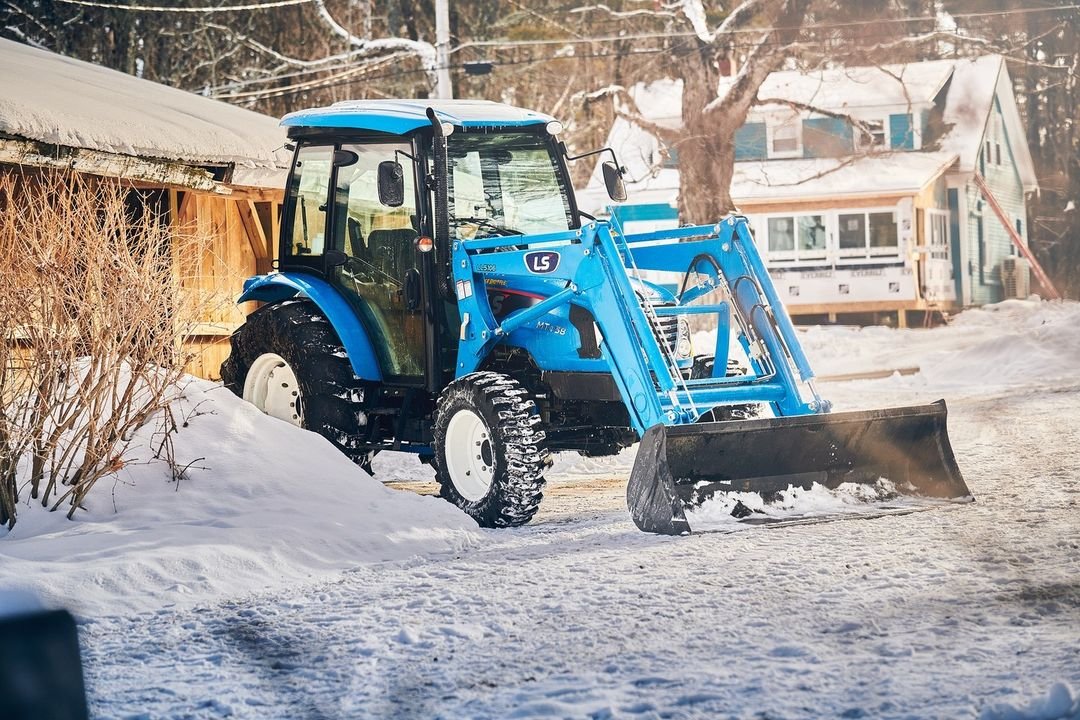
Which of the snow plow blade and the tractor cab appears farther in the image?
the tractor cab

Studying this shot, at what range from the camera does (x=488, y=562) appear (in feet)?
24.6

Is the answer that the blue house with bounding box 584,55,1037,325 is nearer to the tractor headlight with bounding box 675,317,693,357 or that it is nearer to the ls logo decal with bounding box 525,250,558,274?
the tractor headlight with bounding box 675,317,693,357

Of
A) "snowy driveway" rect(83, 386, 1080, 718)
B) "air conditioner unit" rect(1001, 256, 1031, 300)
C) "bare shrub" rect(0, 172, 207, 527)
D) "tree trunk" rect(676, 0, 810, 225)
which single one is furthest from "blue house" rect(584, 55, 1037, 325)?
"snowy driveway" rect(83, 386, 1080, 718)

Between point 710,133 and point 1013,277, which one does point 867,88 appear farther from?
point 710,133

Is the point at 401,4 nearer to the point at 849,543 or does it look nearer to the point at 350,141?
the point at 350,141

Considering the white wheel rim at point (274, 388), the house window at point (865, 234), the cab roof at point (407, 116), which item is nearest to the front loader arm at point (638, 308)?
the cab roof at point (407, 116)

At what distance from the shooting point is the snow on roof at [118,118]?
42.0 feet

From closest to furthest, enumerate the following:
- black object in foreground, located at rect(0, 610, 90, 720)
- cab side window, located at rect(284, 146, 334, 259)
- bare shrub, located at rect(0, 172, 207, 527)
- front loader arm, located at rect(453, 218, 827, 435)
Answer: black object in foreground, located at rect(0, 610, 90, 720), bare shrub, located at rect(0, 172, 207, 527), front loader arm, located at rect(453, 218, 827, 435), cab side window, located at rect(284, 146, 334, 259)

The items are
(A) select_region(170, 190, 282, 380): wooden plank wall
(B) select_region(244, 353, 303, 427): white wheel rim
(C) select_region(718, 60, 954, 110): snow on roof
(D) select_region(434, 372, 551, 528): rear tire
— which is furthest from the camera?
(C) select_region(718, 60, 954, 110): snow on roof

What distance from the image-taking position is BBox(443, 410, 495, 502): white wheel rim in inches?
353

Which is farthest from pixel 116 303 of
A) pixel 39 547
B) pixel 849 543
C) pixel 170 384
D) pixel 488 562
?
pixel 849 543

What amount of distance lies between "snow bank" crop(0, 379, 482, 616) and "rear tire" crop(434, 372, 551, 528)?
0.79 ft

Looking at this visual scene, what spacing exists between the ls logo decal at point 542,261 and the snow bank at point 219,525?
1600 millimetres

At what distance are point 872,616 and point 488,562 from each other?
2.33 meters
